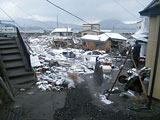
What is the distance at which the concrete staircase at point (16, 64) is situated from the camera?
5422 mm

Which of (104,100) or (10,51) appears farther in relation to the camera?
(10,51)

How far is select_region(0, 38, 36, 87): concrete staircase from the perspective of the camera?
5.42 metres

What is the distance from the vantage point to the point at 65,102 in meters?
4.32

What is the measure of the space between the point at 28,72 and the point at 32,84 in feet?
1.96

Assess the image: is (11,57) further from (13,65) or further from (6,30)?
(6,30)

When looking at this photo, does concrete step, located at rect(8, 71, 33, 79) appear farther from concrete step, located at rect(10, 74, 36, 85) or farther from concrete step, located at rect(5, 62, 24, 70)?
concrete step, located at rect(5, 62, 24, 70)

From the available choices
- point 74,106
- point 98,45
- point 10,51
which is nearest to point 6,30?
point 10,51

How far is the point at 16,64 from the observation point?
579cm

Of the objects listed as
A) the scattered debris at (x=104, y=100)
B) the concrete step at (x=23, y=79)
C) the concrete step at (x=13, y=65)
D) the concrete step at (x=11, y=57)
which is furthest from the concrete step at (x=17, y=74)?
the scattered debris at (x=104, y=100)

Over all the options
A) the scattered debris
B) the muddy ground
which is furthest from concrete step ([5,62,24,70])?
the scattered debris

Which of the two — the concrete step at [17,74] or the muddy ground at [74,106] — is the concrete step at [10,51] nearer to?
the concrete step at [17,74]

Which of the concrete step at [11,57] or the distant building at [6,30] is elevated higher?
→ the distant building at [6,30]

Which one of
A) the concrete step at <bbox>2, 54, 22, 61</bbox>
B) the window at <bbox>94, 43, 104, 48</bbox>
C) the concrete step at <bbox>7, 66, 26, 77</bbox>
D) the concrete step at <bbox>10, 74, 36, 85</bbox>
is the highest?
the window at <bbox>94, 43, 104, 48</bbox>

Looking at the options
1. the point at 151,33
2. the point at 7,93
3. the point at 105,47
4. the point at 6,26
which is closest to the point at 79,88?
the point at 7,93
